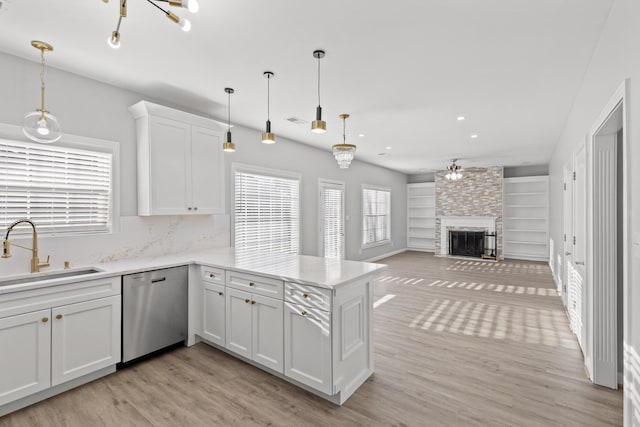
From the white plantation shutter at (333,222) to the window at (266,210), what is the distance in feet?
2.93

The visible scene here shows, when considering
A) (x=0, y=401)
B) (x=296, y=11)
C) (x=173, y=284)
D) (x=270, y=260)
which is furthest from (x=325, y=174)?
(x=0, y=401)

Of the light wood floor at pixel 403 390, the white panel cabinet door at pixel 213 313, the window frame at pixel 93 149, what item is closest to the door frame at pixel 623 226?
the light wood floor at pixel 403 390

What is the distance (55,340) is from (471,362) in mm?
3553

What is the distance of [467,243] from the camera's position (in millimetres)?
9477

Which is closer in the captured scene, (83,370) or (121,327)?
(83,370)

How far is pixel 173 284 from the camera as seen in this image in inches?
126

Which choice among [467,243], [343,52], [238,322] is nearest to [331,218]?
[238,322]

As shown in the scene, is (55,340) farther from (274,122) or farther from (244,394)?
(274,122)

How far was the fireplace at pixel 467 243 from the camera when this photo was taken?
9289 mm

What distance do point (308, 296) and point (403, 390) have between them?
1097 millimetres

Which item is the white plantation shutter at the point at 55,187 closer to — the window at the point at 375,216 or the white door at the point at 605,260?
the white door at the point at 605,260

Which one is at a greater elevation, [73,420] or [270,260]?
[270,260]

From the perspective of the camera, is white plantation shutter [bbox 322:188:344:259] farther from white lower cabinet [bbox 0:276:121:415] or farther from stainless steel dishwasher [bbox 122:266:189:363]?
white lower cabinet [bbox 0:276:121:415]

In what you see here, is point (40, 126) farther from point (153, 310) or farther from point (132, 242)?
point (153, 310)
